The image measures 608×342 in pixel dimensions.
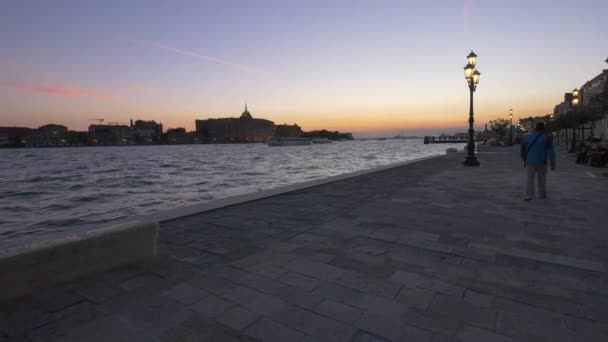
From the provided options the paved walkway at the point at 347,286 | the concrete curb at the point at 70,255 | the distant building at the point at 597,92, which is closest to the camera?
the paved walkway at the point at 347,286

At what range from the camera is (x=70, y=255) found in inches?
132

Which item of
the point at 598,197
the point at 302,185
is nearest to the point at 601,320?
the point at 598,197

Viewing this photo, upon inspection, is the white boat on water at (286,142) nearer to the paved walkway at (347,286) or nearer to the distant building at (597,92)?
the distant building at (597,92)

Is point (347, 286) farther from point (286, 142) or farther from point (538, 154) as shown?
point (286, 142)

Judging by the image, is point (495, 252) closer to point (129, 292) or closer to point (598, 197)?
point (129, 292)

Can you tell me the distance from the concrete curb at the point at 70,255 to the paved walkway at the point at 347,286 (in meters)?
0.17

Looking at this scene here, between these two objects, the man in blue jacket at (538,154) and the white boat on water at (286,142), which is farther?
the white boat on water at (286,142)

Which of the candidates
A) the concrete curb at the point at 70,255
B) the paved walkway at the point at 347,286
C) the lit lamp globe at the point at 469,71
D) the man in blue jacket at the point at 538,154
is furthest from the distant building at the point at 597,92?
the concrete curb at the point at 70,255

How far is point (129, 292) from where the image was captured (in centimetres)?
319

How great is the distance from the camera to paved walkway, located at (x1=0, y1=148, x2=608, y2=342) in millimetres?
2600

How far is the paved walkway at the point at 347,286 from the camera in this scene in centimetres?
260

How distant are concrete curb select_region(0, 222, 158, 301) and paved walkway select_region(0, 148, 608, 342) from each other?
17 centimetres

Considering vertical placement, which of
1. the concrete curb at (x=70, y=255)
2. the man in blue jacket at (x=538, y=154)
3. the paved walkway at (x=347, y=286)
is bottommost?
the paved walkway at (x=347, y=286)

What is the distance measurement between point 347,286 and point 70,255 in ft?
9.84
